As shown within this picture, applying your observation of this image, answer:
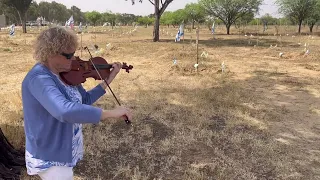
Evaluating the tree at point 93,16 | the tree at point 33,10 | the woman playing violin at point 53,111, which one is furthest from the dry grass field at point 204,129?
the tree at point 93,16

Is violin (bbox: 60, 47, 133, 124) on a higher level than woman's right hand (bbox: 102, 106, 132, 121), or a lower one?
higher

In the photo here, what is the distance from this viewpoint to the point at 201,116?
5508 millimetres

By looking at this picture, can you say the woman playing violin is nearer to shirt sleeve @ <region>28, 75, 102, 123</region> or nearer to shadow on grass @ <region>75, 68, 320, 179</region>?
shirt sleeve @ <region>28, 75, 102, 123</region>

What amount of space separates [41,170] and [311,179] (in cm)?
290

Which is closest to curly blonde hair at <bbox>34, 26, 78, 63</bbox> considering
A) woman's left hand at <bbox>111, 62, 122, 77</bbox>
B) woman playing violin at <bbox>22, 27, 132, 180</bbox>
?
woman playing violin at <bbox>22, 27, 132, 180</bbox>

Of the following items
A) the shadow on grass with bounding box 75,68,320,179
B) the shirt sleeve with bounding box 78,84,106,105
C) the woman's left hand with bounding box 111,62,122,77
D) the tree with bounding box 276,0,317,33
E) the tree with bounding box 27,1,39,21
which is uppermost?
the tree with bounding box 27,1,39,21

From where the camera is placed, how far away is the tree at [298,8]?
112ft

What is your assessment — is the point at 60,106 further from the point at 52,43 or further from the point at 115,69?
the point at 115,69

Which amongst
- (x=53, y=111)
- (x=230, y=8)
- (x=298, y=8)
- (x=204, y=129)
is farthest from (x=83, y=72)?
(x=298, y=8)

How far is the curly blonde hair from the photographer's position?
5.46ft

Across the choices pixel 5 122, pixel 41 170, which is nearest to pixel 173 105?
pixel 5 122

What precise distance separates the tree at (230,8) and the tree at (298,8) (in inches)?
111

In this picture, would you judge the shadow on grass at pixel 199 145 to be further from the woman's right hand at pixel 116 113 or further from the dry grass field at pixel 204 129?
the woman's right hand at pixel 116 113

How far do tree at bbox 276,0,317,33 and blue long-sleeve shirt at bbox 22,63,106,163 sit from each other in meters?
36.5
